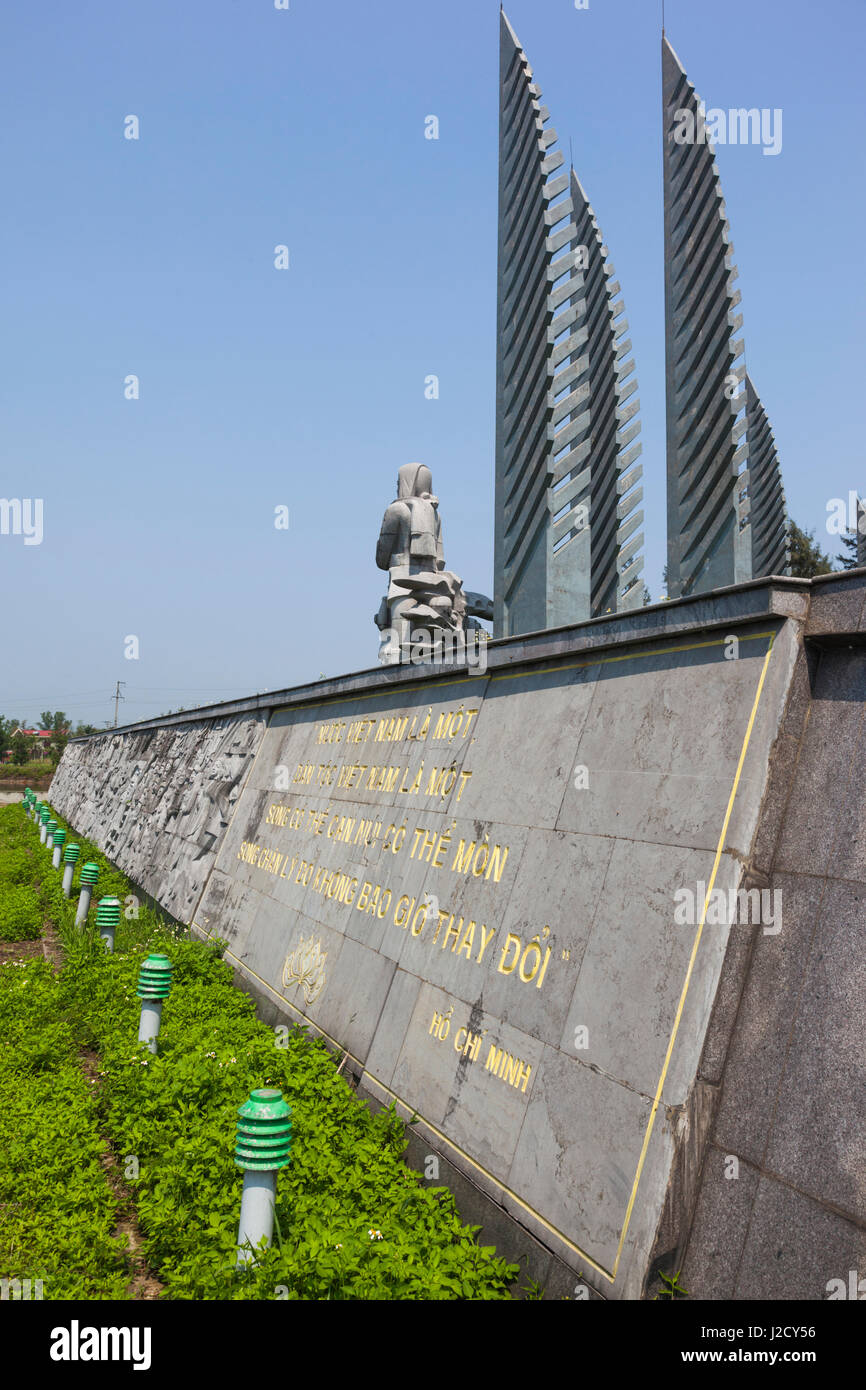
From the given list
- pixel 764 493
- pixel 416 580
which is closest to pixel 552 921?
pixel 416 580

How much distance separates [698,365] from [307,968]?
5988 mm

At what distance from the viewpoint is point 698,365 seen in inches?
326

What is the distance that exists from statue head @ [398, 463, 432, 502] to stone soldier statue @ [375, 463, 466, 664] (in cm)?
7

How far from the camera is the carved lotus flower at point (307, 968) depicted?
20.1ft

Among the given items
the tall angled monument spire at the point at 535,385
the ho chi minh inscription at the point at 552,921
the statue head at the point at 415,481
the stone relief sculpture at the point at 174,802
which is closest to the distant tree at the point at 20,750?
the stone relief sculpture at the point at 174,802

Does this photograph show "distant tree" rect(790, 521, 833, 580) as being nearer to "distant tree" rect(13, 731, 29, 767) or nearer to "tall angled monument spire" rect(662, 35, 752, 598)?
"tall angled monument spire" rect(662, 35, 752, 598)

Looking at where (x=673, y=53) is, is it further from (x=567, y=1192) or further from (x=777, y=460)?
(x=567, y=1192)

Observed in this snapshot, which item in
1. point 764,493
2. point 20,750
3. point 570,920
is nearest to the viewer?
point 570,920

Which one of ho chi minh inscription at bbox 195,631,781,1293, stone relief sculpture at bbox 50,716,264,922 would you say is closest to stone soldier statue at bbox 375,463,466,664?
stone relief sculpture at bbox 50,716,264,922

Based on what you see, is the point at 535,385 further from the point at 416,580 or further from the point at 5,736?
the point at 5,736

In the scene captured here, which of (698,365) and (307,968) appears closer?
(307,968)

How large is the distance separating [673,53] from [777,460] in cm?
675

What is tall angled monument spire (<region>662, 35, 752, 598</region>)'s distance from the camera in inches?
314
